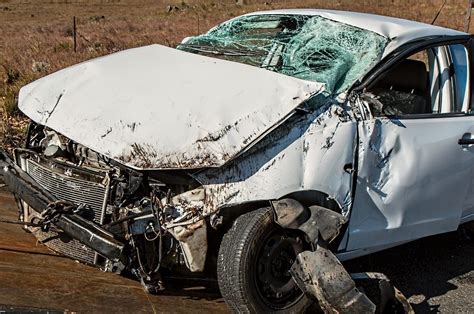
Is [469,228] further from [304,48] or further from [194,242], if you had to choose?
[194,242]

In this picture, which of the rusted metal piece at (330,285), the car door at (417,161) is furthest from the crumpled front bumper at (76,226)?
the car door at (417,161)

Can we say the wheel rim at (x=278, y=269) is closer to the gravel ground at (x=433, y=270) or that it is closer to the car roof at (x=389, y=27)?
the gravel ground at (x=433, y=270)

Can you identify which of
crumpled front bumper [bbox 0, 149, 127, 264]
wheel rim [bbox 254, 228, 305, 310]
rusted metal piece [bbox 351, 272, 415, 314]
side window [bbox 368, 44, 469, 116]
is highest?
side window [bbox 368, 44, 469, 116]

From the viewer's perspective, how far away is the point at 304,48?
14.1 ft

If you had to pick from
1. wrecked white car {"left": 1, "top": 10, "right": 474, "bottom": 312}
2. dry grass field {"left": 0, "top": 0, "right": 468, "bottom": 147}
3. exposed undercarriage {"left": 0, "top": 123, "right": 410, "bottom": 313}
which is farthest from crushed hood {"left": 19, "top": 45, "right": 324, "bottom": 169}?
dry grass field {"left": 0, "top": 0, "right": 468, "bottom": 147}

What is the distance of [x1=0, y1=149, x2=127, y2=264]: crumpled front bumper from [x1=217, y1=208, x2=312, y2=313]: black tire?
60cm

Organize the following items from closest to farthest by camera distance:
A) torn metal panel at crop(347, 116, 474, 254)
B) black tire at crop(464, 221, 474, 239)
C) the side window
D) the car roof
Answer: torn metal panel at crop(347, 116, 474, 254) < the car roof < the side window < black tire at crop(464, 221, 474, 239)

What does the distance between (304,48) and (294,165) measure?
1.22m

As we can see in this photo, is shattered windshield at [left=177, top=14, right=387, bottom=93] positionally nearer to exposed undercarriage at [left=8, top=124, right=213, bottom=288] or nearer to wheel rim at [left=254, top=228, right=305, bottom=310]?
wheel rim at [left=254, top=228, right=305, bottom=310]

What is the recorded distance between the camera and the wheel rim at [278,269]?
3.45 m

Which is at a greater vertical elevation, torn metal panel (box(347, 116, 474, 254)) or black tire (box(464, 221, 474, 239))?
torn metal panel (box(347, 116, 474, 254))

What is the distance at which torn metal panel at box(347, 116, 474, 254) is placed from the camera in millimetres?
3744

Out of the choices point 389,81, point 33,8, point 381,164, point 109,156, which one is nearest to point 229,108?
point 109,156

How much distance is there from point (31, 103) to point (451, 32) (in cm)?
317
